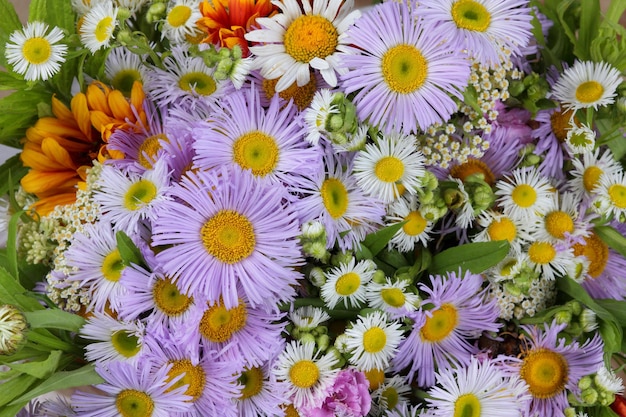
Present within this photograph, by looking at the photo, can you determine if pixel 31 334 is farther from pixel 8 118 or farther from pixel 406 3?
pixel 406 3

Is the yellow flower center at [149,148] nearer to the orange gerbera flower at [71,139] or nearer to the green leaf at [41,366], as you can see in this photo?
the orange gerbera flower at [71,139]

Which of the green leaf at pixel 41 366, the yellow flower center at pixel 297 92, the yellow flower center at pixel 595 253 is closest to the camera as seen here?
the green leaf at pixel 41 366

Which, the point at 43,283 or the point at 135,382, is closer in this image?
the point at 135,382

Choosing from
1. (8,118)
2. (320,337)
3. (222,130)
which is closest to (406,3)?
(222,130)

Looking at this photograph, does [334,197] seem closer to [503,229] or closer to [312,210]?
[312,210]

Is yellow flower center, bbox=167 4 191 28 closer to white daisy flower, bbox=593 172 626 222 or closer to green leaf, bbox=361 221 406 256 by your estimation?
green leaf, bbox=361 221 406 256

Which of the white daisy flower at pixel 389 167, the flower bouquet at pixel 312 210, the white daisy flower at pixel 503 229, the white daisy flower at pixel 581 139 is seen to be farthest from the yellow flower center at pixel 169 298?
the white daisy flower at pixel 581 139
